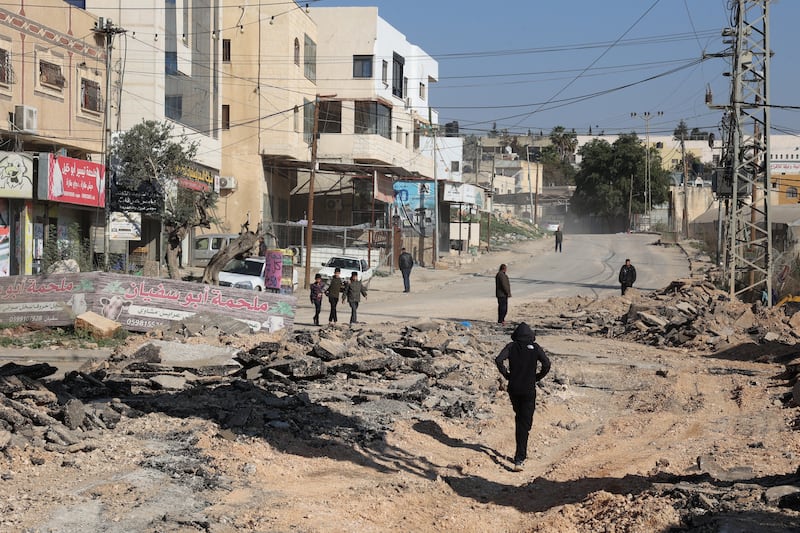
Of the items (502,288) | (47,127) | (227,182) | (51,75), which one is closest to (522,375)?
(502,288)

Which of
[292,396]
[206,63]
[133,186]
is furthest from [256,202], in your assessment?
[292,396]

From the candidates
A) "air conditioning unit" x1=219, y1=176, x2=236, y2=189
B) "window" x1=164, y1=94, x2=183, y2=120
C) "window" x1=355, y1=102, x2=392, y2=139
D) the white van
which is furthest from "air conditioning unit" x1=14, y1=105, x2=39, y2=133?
"window" x1=355, y1=102, x2=392, y2=139

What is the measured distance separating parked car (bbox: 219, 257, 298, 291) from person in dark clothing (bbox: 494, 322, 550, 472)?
795 inches

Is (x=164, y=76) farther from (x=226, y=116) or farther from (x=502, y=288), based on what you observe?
(x=502, y=288)

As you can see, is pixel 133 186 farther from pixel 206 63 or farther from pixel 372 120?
pixel 372 120

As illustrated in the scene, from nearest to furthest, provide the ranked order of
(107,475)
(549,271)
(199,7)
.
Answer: (107,475), (199,7), (549,271)

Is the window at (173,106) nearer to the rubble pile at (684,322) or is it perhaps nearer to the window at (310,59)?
the window at (310,59)

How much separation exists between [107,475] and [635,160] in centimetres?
9015

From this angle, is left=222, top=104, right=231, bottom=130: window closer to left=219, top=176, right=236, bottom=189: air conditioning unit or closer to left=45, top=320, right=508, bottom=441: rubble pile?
left=219, top=176, right=236, bottom=189: air conditioning unit

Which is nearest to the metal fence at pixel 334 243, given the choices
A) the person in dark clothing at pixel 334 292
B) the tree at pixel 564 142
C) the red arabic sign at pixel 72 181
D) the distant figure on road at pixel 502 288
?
the red arabic sign at pixel 72 181

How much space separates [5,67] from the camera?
2759cm

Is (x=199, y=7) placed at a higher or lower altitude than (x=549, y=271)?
higher

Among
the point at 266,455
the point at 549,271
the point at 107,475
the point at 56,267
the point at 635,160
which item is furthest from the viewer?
the point at 635,160

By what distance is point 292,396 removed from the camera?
12.6 metres
